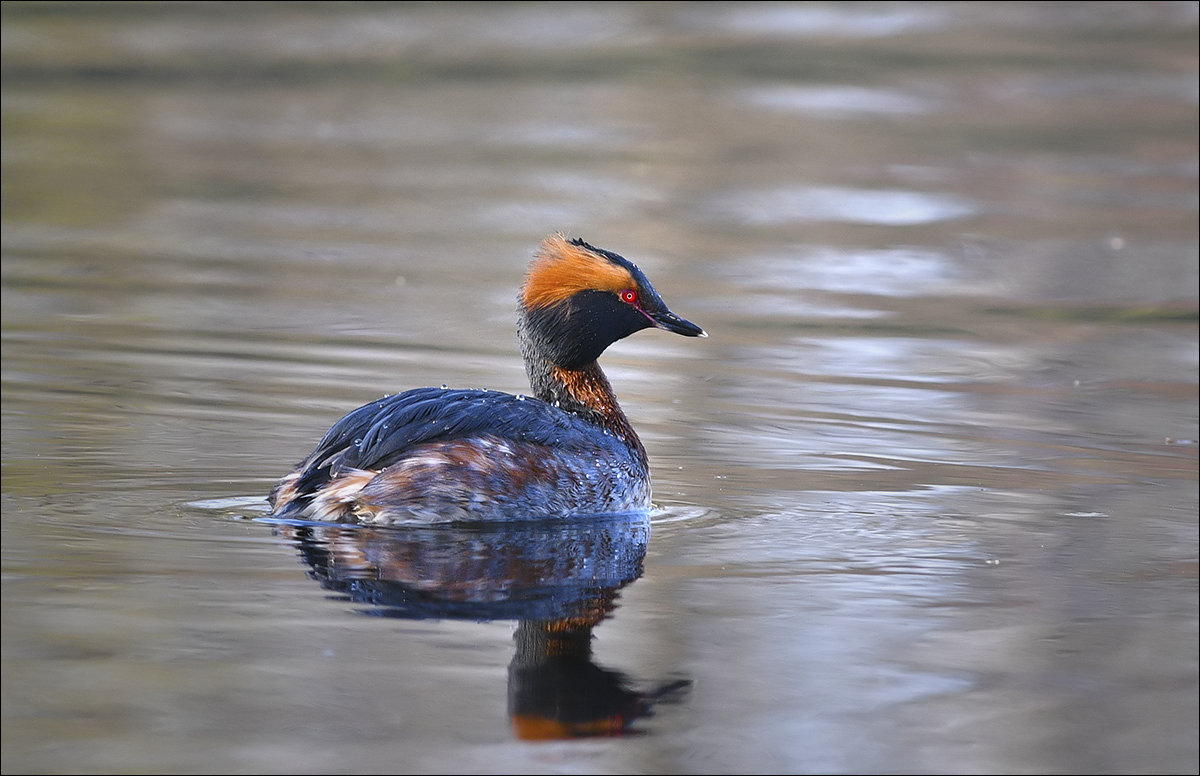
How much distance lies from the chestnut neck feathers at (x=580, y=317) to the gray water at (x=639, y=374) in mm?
549

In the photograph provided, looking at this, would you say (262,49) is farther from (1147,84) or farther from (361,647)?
(361,647)

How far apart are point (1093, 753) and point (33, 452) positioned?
15.1 feet

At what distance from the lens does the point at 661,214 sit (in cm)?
1577

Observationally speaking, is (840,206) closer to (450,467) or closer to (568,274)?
(568,274)

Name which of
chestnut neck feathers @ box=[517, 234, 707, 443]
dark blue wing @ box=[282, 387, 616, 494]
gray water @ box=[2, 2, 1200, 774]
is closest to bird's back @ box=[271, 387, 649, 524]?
dark blue wing @ box=[282, 387, 616, 494]

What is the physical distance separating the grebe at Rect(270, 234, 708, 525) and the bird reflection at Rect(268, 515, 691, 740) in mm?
89

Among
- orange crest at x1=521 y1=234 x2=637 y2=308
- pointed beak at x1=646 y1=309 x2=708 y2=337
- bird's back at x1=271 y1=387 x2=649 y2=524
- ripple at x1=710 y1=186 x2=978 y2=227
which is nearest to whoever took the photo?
bird's back at x1=271 y1=387 x2=649 y2=524

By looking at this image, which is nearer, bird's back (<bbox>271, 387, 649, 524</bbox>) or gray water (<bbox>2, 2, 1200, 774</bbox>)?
gray water (<bbox>2, 2, 1200, 774</bbox>)

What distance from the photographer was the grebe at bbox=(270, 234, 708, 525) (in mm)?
6707

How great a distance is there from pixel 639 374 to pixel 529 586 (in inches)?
179

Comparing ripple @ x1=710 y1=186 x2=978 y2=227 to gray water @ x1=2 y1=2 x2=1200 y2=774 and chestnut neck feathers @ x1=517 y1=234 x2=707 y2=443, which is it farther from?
chestnut neck feathers @ x1=517 y1=234 x2=707 y2=443

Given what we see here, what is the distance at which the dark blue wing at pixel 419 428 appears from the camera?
6719mm

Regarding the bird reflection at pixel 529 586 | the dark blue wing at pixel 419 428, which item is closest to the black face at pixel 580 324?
the dark blue wing at pixel 419 428

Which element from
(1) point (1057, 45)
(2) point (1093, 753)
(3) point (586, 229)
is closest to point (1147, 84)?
(1) point (1057, 45)
